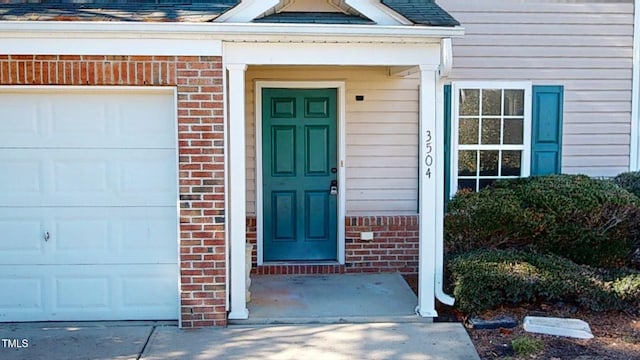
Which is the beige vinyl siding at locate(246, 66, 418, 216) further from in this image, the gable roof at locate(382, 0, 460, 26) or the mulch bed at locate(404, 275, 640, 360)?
the mulch bed at locate(404, 275, 640, 360)

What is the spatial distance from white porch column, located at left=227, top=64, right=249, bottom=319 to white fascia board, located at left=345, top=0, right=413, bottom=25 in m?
1.24

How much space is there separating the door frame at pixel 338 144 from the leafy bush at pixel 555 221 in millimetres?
1368

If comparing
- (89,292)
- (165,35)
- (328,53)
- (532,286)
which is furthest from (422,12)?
(89,292)

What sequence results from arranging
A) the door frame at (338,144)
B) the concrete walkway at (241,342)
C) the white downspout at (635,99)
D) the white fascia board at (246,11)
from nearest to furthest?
the concrete walkway at (241,342) → the white fascia board at (246,11) → the door frame at (338,144) → the white downspout at (635,99)

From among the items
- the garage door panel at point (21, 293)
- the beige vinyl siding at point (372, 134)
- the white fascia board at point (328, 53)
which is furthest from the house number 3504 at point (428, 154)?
the garage door panel at point (21, 293)

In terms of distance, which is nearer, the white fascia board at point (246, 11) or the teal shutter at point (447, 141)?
the white fascia board at point (246, 11)

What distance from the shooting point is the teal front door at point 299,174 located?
775 cm

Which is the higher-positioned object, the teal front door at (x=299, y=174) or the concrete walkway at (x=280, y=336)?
the teal front door at (x=299, y=174)

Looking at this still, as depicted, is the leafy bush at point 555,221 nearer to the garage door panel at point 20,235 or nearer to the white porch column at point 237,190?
the white porch column at point 237,190

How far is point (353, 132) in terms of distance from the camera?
7.71m

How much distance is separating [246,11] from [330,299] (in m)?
3.08

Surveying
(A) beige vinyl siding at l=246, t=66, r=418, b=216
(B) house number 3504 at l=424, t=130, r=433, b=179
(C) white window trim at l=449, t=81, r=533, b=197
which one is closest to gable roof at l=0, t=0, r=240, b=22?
(A) beige vinyl siding at l=246, t=66, r=418, b=216

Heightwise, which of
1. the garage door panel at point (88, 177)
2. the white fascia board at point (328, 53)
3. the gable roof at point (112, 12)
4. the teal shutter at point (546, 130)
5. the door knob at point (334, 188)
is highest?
the gable roof at point (112, 12)

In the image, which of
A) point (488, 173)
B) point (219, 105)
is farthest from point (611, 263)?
point (219, 105)
